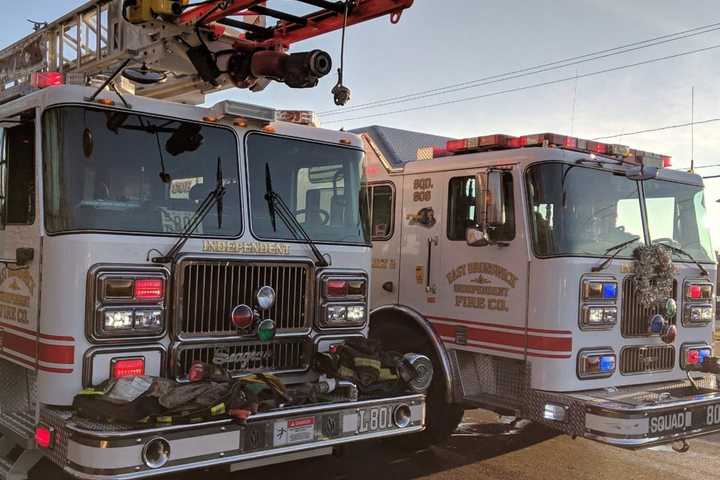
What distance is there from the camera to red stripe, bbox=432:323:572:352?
5.57 m

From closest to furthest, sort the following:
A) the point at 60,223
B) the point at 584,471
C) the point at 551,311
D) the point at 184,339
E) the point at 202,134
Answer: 1. the point at 60,223
2. the point at 184,339
3. the point at 202,134
4. the point at 551,311
5. the point at 584,471

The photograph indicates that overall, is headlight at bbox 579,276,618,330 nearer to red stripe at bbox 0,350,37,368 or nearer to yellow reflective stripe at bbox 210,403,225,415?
yellow reflective stripe at bbox 210,403,225,415

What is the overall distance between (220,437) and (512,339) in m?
2.75

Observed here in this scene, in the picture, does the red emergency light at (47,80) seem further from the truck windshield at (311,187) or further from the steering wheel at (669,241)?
the steering wheel at (669,241)

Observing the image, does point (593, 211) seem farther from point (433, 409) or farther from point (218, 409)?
point (218, 409)

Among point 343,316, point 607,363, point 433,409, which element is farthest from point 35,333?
point 607,363

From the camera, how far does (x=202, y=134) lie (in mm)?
4734

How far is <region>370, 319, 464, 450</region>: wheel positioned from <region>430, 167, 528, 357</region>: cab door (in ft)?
0.72

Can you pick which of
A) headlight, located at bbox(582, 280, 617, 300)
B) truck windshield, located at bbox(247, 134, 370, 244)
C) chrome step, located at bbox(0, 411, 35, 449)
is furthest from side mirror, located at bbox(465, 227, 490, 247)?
chrome step, located at bbox(0, 411, 35, 449)

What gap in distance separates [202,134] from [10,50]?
8.65ft

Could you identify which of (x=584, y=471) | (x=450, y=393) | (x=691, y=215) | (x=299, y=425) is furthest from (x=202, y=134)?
(x=691, y=215)

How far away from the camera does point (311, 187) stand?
5.28 m

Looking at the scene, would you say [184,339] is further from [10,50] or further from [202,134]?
[10,50]

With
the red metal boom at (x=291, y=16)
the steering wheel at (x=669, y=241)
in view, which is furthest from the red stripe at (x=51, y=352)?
the steering wheel at (x=669, y=241)
